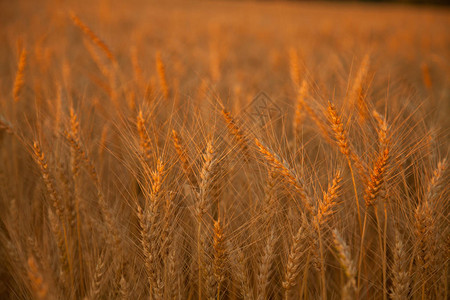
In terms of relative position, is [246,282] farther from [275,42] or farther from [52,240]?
[275,42]

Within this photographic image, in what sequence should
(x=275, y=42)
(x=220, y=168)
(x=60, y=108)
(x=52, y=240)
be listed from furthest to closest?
(x=275, y=42) < (x=60, y=108) < (x=52, y=240) < (x=220, y=168)

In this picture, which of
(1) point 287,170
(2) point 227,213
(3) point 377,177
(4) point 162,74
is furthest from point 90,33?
(3) point 377,177

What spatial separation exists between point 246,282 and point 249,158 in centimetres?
53

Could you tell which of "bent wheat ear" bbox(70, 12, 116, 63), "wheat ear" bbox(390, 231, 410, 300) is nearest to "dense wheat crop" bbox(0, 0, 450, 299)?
"wheat ear" bbox(390, 231, 410, 300)

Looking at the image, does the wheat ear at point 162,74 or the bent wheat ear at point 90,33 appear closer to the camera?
the wheat ear at point 162,74

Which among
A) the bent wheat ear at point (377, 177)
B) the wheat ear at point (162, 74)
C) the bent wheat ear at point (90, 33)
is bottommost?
the bent wheat ear at point (377, 177)

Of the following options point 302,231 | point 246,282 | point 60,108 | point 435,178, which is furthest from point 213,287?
point 60,108

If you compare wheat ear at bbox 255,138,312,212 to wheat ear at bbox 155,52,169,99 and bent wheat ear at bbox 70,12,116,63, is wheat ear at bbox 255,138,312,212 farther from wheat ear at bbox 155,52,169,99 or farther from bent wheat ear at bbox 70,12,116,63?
bent wheat ear at bbox 70,12,116,63

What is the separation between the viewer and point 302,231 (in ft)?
3.12

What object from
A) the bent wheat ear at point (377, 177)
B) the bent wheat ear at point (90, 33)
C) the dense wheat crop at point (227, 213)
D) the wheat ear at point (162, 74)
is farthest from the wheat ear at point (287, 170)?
the bent wheat ear at point (90, 33)

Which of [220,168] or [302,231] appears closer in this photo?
[302,231]

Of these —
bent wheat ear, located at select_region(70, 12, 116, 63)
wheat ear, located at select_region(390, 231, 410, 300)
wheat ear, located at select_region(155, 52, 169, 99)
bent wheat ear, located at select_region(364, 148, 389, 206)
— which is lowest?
wheat ear, located at select_region(390, 231, 410, 300)

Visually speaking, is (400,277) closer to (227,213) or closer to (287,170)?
(287,170)

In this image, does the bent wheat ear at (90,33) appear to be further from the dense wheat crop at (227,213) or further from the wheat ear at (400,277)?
the wheat ear at (400,277)
